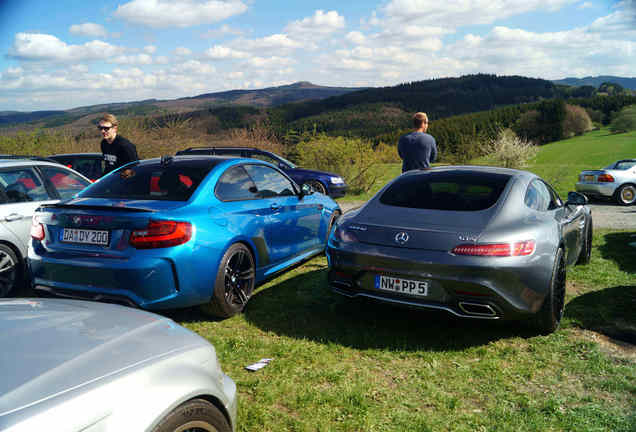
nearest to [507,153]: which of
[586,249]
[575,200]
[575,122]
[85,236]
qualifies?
[586,249]

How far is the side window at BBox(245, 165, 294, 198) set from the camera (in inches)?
217

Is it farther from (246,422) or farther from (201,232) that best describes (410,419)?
(201,232)

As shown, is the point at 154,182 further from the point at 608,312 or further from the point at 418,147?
the point at 608,312

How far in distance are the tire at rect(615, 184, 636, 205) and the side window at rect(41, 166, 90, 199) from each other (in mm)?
15321

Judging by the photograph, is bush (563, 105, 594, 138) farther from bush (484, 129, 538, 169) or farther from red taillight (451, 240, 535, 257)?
red taillight (451, 240, 535, 257)

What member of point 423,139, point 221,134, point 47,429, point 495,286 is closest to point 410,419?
point 495,286

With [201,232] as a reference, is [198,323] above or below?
below

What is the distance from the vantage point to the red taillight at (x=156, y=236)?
13.0 feet

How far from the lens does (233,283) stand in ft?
15.5

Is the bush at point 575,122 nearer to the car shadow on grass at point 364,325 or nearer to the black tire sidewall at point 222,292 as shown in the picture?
the car shadow on grass at point 364,325

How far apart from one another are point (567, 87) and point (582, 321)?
16809 cm

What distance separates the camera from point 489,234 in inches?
150

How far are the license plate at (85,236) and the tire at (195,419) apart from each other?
2.46 m

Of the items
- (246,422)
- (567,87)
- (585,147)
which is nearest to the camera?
(246,422)
